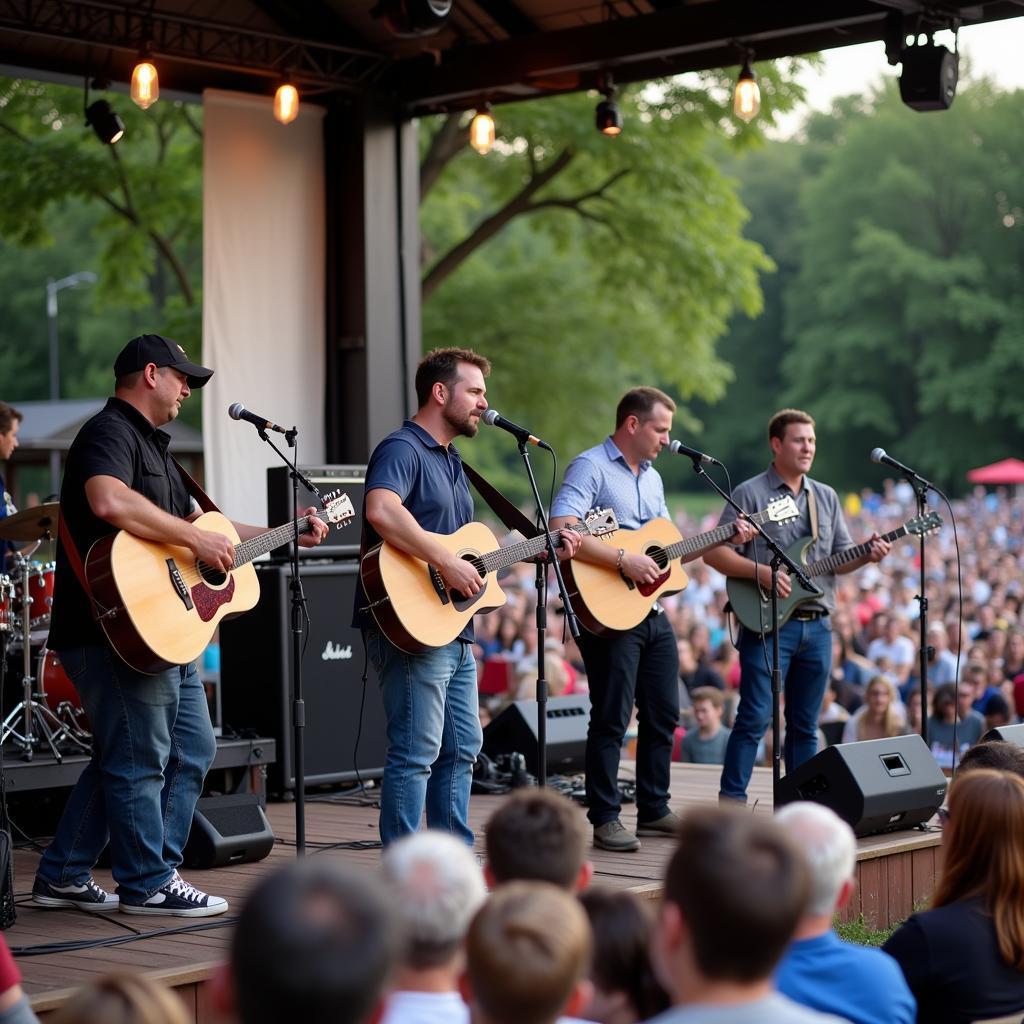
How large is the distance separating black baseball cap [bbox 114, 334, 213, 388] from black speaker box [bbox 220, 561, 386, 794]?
2.94 m

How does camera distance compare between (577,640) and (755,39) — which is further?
(755,39)

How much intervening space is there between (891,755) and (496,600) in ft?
7.52

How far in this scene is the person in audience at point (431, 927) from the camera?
242 cm

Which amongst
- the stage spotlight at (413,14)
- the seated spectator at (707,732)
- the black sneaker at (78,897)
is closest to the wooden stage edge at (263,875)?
the black sneaker at (78,897)

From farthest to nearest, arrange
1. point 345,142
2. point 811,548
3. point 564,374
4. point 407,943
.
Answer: point 564,374 < point 345,142 < point 811,548 < point 407,943

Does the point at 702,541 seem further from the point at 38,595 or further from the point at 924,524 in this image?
the point at 38,595

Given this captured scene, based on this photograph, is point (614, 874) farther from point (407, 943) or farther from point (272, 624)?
point (407, 943)

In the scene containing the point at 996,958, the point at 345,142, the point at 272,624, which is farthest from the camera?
the point at 345,142

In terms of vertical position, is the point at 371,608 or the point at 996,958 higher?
the point at 371,608

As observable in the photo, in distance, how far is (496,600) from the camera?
18.9ft

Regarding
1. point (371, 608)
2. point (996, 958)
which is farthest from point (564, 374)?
point (996, 958)

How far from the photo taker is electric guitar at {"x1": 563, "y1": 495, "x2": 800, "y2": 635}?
21.2 feet

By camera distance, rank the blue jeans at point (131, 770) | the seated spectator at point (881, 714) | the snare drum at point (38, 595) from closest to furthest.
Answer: the blue jeans at point (131, 770)
the snare drum at point (38, 595)
the seated spectator at point (881, 714)

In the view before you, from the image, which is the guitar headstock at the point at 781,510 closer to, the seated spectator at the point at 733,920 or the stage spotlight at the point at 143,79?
the stage spotlight at the point at 143,79
